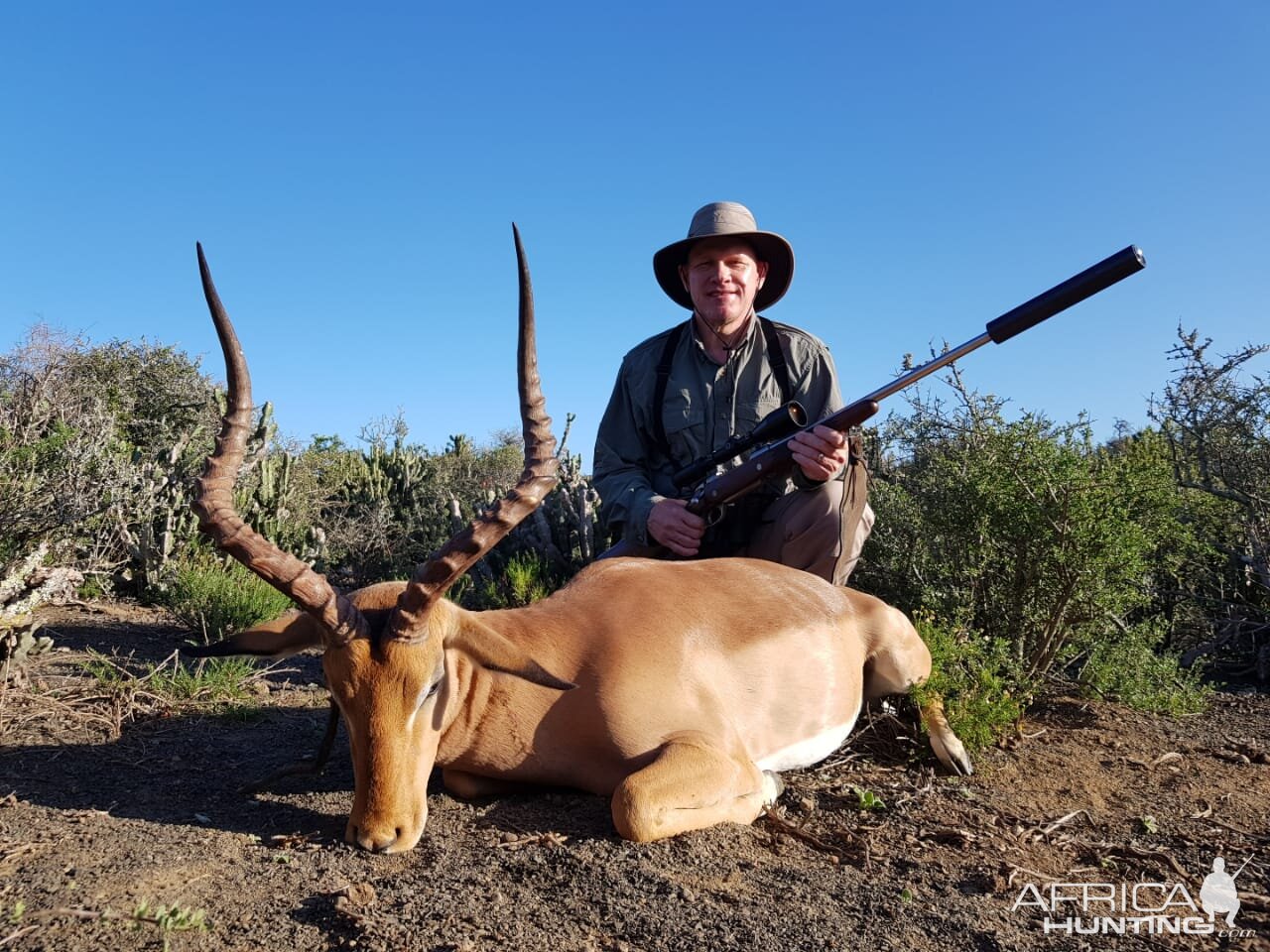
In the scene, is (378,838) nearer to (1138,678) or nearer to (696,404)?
(696,404)

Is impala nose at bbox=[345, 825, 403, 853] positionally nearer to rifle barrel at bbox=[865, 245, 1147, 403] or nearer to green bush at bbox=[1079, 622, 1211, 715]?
rifle barrel at bbox=[865, 245, 1147, 403]

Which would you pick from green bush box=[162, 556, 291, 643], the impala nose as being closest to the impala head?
the impala nose

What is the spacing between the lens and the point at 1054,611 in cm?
568

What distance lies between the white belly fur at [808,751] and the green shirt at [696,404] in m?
2.03

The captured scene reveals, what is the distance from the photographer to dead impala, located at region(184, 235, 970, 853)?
11.1 ft

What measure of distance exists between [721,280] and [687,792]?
3.82m

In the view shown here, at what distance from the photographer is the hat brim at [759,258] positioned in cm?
651

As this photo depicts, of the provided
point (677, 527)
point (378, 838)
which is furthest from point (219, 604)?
point (378, 838)

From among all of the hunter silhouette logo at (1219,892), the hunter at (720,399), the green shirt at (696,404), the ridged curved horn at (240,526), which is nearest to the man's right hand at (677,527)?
the hunter at (720,399)

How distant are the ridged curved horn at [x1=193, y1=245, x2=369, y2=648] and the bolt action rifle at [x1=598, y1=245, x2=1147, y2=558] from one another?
273cm

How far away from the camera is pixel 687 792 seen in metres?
3.51

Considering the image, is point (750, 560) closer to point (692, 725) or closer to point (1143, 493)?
point (692, 725)

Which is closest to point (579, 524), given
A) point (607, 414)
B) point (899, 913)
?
point (607, 414)

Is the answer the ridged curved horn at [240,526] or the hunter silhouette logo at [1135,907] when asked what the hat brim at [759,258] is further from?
the hunter silhouette logo at [1135,907]
